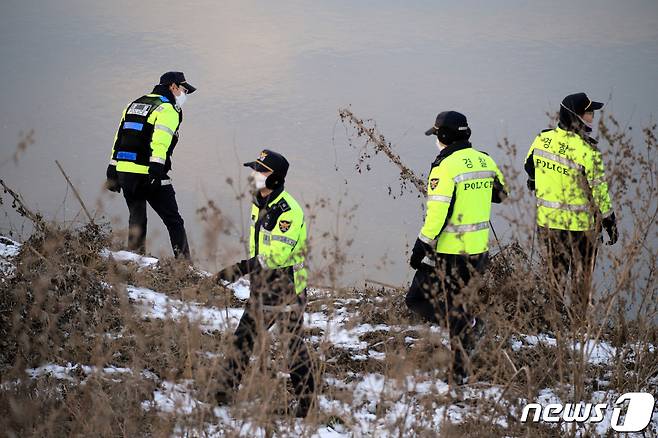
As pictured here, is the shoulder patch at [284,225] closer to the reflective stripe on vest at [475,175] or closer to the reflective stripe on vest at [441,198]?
the reflective stripe on vest at [441,198]

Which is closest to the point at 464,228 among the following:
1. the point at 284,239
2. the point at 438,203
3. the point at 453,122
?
the point at 438,203

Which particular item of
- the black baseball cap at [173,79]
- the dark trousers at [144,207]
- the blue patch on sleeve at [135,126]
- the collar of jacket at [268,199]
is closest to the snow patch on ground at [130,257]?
the dark trousers at [144,207]

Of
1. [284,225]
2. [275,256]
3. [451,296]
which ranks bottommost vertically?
[451,296]

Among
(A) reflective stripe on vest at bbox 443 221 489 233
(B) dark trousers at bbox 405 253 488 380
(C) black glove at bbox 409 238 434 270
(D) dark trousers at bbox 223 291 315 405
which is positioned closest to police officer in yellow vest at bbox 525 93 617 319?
(A) reflective stripe on vest at bbox 443 221 489 233

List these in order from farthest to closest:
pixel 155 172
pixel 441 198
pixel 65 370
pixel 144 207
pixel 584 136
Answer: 1. pixel 144 207
2. pixel 155 172
3. pixel 584 136
4. pixel 441 198
5. pixel 65 370

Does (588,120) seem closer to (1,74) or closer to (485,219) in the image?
(485,219)

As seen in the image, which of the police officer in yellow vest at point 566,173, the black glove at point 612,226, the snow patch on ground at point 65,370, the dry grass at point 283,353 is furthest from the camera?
the black glove at point 612,226

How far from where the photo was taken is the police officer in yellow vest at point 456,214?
555cm

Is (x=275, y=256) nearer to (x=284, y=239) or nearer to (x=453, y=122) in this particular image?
(x=284, y=239)

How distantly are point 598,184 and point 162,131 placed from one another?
3898mm

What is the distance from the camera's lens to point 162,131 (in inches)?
299

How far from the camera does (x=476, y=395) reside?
18.1ft

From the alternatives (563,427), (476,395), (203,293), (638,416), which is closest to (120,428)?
(203,293)

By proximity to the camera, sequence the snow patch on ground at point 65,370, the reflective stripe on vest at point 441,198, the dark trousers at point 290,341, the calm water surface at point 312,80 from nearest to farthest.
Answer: the dark trousers at point 290,341, the snow patch on ground at point 65,370, the reflective stripe on vest at point 441,198, the calm water surface at point 312,80
